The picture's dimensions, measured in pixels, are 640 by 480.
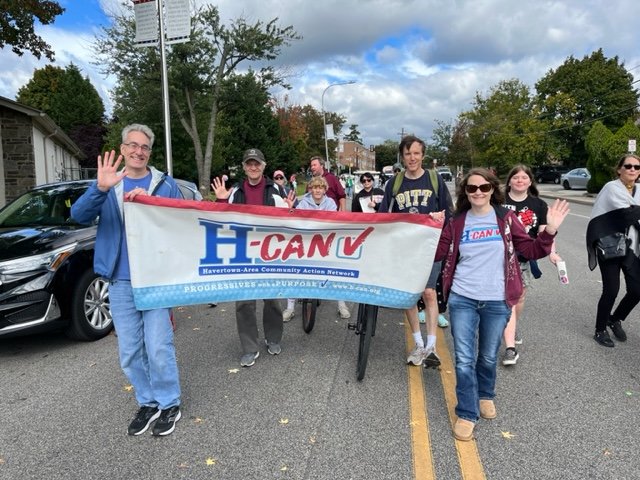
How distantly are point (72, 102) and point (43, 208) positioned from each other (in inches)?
2375

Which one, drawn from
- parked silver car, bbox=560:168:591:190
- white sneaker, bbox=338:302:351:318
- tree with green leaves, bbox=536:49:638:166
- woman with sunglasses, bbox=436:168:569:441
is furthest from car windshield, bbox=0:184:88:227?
tree with green leaves, bbox=536:49:638:166

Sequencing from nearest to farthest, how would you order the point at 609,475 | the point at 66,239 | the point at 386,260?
the point at 609,475 → the point at 386,260 → the point at 66,239

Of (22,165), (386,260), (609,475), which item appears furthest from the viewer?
(22,165)

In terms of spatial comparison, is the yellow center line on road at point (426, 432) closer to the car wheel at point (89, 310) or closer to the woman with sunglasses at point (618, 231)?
the woman with sunglasses at point (618, 231)

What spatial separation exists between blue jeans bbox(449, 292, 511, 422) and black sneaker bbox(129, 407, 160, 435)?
6.87ft

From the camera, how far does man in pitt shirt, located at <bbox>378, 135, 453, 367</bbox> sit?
4.31 m

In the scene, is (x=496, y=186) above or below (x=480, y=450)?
above

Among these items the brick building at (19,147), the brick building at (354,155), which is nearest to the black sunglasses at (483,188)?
the brick building at (19,147)

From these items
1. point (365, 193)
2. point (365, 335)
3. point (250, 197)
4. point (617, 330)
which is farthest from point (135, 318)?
point (617, 330)

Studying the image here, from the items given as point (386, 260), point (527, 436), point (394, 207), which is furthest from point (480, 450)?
point (394, 207)

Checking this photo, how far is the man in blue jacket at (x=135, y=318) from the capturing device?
3.30 m

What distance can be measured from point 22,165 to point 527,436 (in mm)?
19773

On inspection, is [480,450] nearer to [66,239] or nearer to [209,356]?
→ [209,356]

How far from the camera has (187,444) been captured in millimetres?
3160
